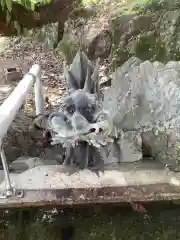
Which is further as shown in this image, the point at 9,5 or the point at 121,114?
the point at 9,5

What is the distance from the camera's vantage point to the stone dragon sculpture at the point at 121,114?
132cm

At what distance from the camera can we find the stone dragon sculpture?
4.33 feet

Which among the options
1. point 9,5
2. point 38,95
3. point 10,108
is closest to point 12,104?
point 10,108

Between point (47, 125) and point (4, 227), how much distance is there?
40 cm

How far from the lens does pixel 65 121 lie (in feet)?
4.41

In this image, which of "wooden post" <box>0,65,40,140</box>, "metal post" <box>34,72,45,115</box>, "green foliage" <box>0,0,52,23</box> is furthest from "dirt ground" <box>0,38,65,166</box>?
"green foliage" <box>0,0,52,23</box>

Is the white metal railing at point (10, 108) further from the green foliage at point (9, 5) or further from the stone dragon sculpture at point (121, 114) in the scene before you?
the green foliage at point (9, 5)

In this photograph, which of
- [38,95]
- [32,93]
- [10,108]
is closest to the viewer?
[10,108]

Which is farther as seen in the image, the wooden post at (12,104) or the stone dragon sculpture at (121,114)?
the stone dragon sculpture at (121,114)

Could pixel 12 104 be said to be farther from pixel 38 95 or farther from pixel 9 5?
pixel 9 5

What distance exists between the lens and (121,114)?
1440 mm

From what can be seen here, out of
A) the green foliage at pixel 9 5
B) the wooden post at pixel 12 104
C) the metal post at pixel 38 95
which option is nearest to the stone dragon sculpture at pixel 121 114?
the wooden post at pixel 12 104

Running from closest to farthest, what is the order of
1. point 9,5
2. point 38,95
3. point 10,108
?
point 10,108 → point 38,95 → point 9,5

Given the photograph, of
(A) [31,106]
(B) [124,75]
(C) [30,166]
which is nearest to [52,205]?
(C) [30,166]
